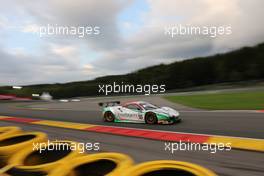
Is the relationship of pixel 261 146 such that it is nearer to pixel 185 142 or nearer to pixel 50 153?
pixel 185 142

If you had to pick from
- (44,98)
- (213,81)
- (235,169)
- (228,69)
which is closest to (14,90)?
(44,98)

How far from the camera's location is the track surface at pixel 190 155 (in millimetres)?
5773

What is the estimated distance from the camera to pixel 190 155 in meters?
7.07

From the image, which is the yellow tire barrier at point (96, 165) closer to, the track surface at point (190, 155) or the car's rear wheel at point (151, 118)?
the track surface at point (190, 155)

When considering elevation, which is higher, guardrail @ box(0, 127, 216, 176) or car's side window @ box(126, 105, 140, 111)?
car's side window @ box(126, 105, 140, 111)

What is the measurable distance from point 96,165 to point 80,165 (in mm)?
232

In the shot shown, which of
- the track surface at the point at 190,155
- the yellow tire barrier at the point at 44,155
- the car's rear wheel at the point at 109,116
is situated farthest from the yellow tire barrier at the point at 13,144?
the car's rear wheel at the point at 109,116

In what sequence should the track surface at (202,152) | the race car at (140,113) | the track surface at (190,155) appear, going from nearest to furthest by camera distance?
the track surface at (190,155) → the track surface at (202,152) → the race car at (140,113)

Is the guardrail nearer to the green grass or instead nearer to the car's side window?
the car's side window

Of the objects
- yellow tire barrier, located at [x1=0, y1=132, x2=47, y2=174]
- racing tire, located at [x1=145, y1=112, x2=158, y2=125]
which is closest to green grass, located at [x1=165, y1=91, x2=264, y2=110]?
racing tire, located at [x1=145, y1=112, x2=158, y2=125]

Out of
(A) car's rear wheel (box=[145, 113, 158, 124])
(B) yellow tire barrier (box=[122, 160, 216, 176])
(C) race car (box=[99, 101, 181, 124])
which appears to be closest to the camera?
(B) yellow tire barrier (box=[122, 160, 216, 176])

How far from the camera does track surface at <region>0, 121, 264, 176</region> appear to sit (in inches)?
227

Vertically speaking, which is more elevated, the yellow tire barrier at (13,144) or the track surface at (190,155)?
the yellow tire barrier at (13,144)

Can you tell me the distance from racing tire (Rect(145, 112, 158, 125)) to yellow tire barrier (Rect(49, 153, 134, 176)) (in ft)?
25.2
